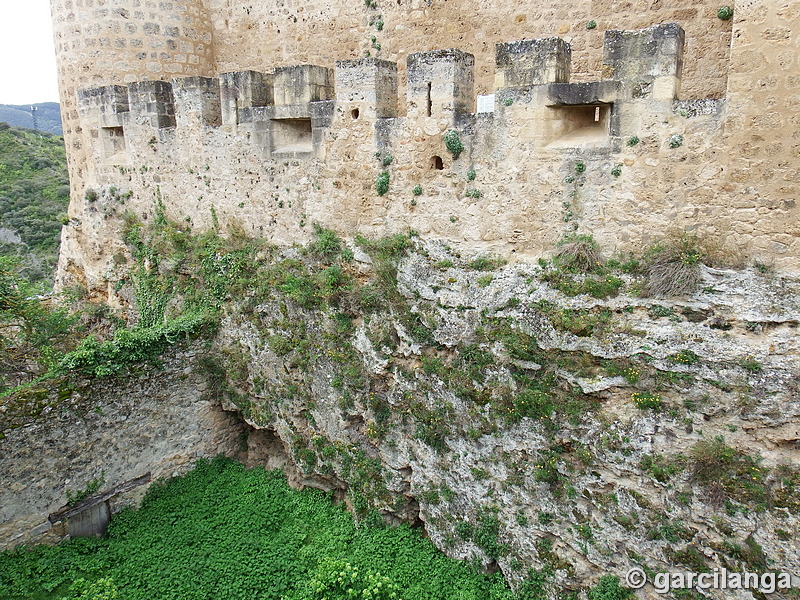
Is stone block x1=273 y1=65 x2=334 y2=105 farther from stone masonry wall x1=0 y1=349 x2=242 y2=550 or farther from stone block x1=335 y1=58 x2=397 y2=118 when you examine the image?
stone masonry wall x1=0 y1=349 x2=242 y2=550

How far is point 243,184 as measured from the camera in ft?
29.7

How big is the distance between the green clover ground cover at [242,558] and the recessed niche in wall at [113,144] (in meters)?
5.77

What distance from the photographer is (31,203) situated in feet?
64.4

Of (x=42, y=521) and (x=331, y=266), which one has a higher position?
(x=331, y=266)

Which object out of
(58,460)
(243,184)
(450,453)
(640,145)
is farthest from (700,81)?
(58,460)

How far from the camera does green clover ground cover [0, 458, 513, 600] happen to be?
6.91 metres

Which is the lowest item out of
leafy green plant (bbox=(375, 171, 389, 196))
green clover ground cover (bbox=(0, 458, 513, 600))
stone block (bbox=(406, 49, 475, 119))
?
green clover ground cover (bbox=(0, 458, 513, 600))

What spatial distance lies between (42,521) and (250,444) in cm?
296

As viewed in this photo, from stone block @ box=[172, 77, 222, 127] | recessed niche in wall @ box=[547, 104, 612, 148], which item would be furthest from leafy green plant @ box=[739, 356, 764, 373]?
stone block @ box=[172, 77, 222, 127]

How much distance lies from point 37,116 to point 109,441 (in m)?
74.4

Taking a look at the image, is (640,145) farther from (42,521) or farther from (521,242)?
(42,521)

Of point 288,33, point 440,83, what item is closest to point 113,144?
point 288,33

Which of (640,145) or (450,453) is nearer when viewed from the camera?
(640,145)

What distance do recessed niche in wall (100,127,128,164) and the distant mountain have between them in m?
56.5
